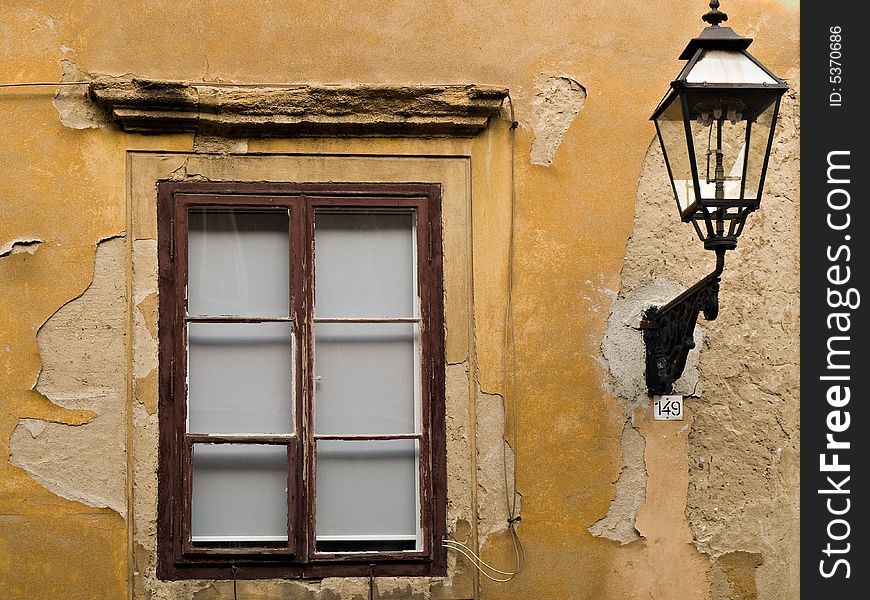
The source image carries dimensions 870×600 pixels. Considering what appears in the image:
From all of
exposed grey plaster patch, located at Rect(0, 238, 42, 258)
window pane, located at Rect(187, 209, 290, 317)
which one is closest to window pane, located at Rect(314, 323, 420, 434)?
window pane, located at Rect(187, 209, 290, 317)

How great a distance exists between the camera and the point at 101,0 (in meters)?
4.89

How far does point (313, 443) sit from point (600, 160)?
1544 mm

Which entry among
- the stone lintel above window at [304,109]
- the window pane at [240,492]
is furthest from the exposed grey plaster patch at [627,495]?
the stone lintel above window at [304,109]

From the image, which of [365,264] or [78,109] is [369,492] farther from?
[78,109]

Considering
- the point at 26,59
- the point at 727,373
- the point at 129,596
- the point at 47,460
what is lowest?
the point at 129,596

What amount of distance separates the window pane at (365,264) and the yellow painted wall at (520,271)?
28 cm

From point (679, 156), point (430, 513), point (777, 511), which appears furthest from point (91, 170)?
point (777, 511)

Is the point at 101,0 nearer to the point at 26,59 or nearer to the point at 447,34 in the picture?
the point at 26,59

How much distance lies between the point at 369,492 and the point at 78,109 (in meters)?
1.80

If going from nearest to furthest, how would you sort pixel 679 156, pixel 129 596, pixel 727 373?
pixel 679 156 → pixel 129 596 → pixel 727 373

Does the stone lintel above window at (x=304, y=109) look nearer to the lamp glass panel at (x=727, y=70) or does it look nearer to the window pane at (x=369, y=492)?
the lamp glass panel at (x=727, y=70)

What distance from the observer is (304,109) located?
191 inches

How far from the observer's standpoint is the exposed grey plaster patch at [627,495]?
15.7 feet

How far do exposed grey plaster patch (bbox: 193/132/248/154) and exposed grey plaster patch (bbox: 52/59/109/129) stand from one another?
35 centimetres
